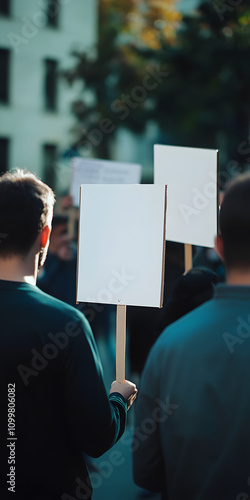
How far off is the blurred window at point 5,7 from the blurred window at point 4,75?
4.43 ft

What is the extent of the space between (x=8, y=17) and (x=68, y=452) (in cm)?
2495

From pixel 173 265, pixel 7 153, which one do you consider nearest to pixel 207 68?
pixel 7 153

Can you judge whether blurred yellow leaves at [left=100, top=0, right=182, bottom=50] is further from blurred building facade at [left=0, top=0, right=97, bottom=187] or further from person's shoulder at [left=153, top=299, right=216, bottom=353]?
person's shoulder at [left=153, top=299, right=216, bottom=353]

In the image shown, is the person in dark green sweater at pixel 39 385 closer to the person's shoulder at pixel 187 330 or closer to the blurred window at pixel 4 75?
the person's shoulder at pixel 187 330

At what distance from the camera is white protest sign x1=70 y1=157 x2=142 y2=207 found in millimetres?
5293

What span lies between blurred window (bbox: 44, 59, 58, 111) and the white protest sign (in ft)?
70.2

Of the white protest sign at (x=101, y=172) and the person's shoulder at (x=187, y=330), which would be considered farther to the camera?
the white protest sign at (x=101, y=172)

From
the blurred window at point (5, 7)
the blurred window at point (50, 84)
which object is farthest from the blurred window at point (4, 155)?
the blurred window at point (5, 7)

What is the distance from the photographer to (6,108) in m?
25.5

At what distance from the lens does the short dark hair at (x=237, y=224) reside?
1.76 metres

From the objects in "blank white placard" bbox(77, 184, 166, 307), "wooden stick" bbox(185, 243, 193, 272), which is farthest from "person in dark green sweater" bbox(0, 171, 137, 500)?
"wooden stick" bbox(185, 243, 193, 272)

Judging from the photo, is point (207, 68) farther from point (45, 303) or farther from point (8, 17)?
point (45, 303)

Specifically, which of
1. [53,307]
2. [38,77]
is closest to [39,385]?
A: [53,307]

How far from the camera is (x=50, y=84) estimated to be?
85.7 feet
